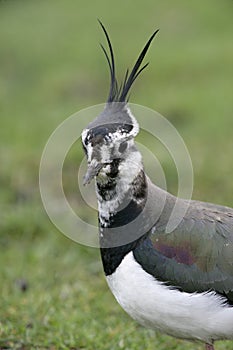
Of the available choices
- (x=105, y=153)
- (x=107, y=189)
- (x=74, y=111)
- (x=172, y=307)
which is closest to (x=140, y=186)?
(x=107, y=189)

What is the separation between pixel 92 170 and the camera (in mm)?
3857

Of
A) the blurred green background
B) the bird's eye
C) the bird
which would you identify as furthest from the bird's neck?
the blurred green background

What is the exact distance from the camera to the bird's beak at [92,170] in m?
3.81

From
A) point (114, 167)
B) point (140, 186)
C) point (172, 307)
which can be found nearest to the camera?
point (172, 307)

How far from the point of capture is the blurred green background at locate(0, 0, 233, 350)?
5.06m

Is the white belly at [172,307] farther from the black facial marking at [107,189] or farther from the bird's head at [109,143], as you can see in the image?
the bird's head at [109,143]

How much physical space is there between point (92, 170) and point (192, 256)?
25.6 inches

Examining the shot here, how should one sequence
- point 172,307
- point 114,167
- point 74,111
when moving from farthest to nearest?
point 74,111 → point 114,167 → point 172,307

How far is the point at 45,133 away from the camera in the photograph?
9.05 m

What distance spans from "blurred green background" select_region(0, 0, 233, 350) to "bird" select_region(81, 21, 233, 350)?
866 mm

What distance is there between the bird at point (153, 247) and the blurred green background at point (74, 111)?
866 millimetres

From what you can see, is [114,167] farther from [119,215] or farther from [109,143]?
[119,215]

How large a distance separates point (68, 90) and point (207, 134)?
8.14ft

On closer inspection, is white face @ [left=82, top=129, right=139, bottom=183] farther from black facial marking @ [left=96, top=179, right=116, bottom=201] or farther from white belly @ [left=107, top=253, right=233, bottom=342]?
white belly @ [left=107, top=253, right=233, bottom=342]
